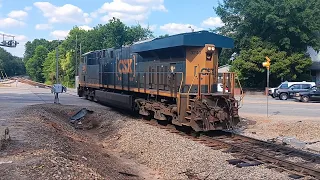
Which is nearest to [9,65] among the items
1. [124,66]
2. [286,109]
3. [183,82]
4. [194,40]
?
[124,66]

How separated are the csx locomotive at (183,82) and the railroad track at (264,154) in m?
0.59

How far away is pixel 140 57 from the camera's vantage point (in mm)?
17938

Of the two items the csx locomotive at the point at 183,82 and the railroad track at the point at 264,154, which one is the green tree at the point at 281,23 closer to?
the csx locomotive at the point at 183,82

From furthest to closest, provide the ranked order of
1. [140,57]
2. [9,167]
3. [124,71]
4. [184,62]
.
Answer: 1. [124,71]
2. [140,57]
3. [184,62]
4. [9,167]

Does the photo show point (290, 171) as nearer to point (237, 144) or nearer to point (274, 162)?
point (274, 162)

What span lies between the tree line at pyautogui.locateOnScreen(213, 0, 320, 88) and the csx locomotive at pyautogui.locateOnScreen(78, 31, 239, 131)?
28.3 meters

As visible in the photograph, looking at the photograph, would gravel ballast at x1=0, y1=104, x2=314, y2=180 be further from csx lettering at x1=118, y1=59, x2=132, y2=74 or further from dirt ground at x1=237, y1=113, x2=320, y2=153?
csx lettering at x1=118, y1=59, x2=132, y2=74

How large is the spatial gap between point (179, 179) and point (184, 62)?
249 inches

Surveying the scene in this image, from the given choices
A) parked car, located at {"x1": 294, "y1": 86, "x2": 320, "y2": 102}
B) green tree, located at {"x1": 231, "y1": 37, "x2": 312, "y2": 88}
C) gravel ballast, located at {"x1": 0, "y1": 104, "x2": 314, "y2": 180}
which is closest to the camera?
gravel ballast, located at {"x1": 0, "y1": 104, "x2": 314, "y2": 180}

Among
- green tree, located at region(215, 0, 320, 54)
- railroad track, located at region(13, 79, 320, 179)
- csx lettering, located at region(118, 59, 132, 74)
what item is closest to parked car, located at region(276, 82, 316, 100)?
green tree, located at region(215, 0, 320, 54)

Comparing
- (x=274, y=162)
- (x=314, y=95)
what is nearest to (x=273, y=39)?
(x=314, y=95)

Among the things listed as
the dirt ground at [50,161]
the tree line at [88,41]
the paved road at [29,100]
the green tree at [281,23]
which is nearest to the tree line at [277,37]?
the green tree at [281,23]

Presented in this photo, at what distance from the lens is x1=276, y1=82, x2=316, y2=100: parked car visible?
1416 inches

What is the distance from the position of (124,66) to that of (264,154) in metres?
11.5
